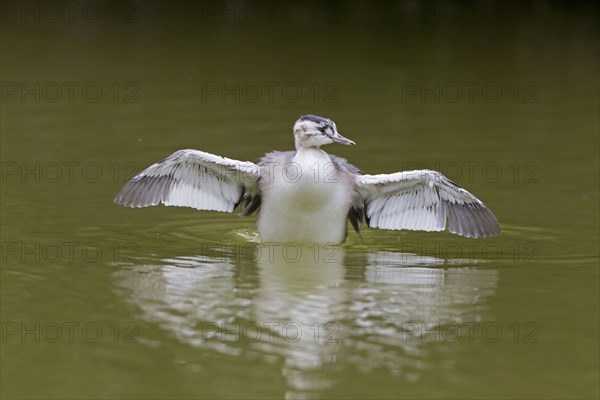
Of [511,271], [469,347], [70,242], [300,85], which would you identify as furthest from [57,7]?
[469,347]

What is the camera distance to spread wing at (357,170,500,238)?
11.2m

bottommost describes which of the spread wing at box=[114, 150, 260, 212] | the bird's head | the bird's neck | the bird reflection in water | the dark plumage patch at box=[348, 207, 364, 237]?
the bird reflection in water

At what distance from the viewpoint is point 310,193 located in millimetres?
10852

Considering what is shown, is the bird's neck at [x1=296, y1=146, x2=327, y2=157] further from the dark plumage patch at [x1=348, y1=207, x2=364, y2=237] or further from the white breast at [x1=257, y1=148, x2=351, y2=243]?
the dark plumage patch at [x1=348, y1=207, x2=364, y2=237]

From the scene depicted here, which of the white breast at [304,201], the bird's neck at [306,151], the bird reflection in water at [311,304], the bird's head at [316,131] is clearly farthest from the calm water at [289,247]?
the bird's head at [316,131]

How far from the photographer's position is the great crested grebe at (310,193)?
35.9 ft

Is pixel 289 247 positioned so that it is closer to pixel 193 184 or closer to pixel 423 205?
pixel 193 184

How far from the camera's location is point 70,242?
10930 millimetres

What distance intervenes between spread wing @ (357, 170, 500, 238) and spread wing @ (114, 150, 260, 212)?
3.42 feet

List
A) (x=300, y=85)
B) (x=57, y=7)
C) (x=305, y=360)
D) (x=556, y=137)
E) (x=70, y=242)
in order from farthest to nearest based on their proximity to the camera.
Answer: (x=57, y=7) < (x=300, y=85) < (x=556, y=137) < (x=70, y=242) < (x=305, y=360)

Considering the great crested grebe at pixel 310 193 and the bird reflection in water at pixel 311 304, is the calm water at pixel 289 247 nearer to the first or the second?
the bird reflection in water at pixel 311 304

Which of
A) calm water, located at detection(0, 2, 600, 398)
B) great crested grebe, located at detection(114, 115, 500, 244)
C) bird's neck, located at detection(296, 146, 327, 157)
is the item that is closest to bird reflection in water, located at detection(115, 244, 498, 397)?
calm water, located at detection(0, 2, 600, 398)

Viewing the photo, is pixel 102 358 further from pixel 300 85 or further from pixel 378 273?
pixel 300 85

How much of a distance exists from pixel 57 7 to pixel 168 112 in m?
9.22
